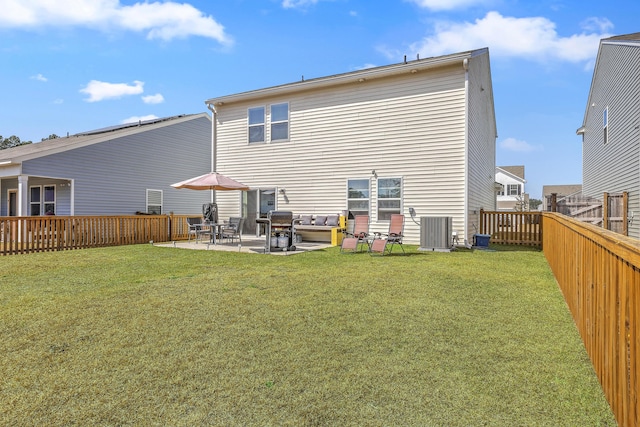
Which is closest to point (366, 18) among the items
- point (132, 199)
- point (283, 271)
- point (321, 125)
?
point (321, 125)

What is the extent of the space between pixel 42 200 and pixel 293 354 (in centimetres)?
1919

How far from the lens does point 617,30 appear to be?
679 inches

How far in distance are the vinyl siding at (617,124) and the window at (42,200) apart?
22973mm

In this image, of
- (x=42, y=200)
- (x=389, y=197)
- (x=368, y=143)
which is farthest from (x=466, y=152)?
(x=42, y=200)

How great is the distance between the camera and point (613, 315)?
2154 millimetres

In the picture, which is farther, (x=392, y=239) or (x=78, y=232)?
(x=78, y=232)

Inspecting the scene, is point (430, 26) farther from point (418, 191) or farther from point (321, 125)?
point (418, 191)

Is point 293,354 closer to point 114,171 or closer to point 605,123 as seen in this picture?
point 114,171

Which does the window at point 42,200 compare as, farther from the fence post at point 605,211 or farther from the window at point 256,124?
the fence post at point 605,211

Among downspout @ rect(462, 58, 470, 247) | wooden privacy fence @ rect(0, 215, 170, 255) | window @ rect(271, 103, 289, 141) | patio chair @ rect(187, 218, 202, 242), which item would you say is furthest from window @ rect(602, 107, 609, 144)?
wooden privacy fence @ rect(0, 215, 170, 255)

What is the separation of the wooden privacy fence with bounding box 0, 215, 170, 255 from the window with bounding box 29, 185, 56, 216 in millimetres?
5985

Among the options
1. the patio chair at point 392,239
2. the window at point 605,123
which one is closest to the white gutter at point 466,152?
the patio chair at point 392,239

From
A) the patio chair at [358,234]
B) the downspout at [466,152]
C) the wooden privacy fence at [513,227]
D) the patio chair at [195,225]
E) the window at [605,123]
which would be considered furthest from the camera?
the window at [605,123]

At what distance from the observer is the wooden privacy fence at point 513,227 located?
12.1m
